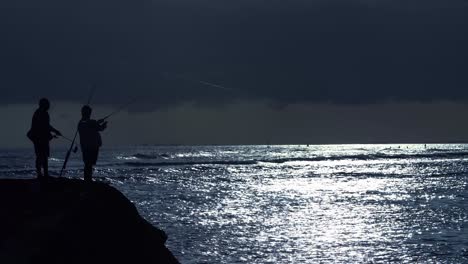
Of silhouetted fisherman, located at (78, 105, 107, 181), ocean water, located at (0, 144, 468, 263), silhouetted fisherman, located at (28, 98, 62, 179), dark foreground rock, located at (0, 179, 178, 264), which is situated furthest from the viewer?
ocean water, located at (0, 144, 468, 263)

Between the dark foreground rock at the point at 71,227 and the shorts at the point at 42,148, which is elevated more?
the shorts at the point at 42,148

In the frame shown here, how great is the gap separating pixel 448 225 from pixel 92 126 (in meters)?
19.2

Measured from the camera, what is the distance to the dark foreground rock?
37.9 feet

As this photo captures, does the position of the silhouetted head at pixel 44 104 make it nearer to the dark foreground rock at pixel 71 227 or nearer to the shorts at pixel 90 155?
the shorts at pixel 90 155

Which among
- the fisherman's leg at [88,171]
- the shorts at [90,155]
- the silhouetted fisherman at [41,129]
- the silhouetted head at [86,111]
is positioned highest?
the silhouetted head at [86,111]

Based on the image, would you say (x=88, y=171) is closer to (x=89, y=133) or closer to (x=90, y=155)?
(x=90, y=155)

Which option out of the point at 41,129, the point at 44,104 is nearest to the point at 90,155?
the point at 41,129

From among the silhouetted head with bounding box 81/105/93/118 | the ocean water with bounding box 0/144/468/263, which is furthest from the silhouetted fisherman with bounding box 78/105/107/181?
the ocean water with bounding box 0/144/468/263

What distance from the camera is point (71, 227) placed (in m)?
12.5

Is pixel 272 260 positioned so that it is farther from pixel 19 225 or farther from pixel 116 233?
pixel 19 225

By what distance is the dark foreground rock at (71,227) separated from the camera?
11.5 m

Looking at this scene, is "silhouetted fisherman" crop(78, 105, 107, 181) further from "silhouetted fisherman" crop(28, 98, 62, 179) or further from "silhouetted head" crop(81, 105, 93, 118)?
"silhouetted fisherman" crop(28, 98, 62, 179)

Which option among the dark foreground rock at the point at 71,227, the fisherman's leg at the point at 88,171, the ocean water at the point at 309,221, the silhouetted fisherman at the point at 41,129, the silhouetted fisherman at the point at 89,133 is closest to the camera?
the dark foreground rock at the point at 71,227

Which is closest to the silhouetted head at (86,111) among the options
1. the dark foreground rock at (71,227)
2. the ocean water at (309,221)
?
the dark foreground rock at (71,227)
